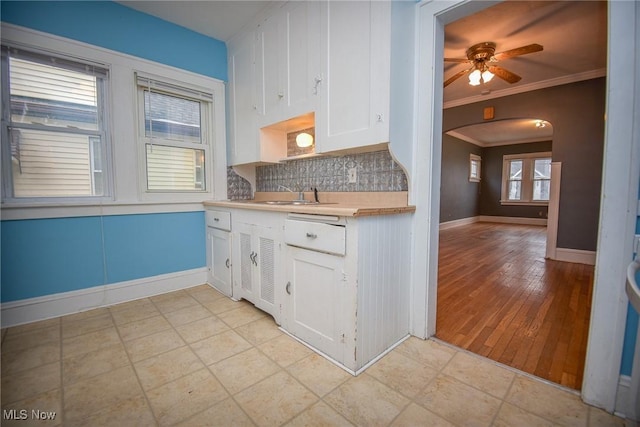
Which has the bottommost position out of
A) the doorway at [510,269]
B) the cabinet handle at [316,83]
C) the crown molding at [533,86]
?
the doorway at [510,269]

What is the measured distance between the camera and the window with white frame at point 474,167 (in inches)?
319

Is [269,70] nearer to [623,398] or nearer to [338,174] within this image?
[338,174]

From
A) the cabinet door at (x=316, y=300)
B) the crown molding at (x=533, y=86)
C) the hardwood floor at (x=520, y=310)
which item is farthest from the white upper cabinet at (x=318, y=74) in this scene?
the crown molding at (x=533, y=86)

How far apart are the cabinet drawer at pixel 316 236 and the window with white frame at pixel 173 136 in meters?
1.68

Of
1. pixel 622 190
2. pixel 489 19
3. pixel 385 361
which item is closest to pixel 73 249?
pixel 385 361

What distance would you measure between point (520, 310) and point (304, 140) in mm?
2389

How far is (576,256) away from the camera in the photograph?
3863 mm

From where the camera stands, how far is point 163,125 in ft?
8.91

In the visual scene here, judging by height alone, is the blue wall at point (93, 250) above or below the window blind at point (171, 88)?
below

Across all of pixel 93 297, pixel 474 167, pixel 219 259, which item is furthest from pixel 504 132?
pixel 93 297

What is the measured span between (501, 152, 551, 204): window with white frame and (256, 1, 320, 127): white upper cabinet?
28.2 ft

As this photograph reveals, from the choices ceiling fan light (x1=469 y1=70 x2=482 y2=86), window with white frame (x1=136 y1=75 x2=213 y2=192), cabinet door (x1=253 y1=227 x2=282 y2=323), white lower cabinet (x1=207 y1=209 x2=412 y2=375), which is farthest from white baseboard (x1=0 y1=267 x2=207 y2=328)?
ceiling fan light (x1=469 y1=70 x2=482 y2=86)

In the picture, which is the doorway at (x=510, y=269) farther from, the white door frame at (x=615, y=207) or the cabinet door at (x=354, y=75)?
the cabinet door at (x=354, y=75)

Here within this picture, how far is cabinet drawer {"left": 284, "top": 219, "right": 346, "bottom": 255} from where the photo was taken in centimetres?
149
